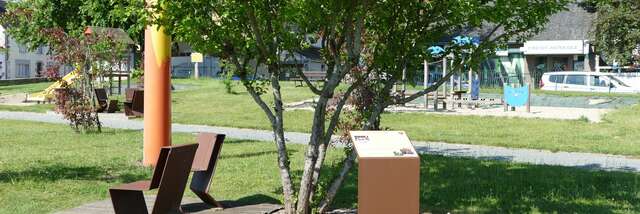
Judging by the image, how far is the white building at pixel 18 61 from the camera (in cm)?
5872

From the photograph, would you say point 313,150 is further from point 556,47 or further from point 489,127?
point 556,47

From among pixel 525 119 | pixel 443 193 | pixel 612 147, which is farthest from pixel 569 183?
pixel 525 119

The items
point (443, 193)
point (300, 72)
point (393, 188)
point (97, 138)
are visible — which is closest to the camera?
point (393, 188)

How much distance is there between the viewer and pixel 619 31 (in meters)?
42.5

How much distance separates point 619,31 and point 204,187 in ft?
130

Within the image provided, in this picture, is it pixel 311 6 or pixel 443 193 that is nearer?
pixel 311 6

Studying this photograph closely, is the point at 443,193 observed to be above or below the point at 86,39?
below

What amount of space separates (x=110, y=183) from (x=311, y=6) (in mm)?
4093

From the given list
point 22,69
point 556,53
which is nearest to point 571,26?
point 556,53

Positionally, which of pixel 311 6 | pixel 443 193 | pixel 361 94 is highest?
pixel 311 6

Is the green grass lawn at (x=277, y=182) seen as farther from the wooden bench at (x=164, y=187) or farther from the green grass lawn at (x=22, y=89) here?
the green grass lawn at (x=22, y=89)

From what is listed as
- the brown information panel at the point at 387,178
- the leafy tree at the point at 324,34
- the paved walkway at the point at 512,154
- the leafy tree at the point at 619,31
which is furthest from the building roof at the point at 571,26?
the brown information panel at the point at 387,178

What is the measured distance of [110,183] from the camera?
905cm

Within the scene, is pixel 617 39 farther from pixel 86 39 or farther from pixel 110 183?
pixel 110 183
